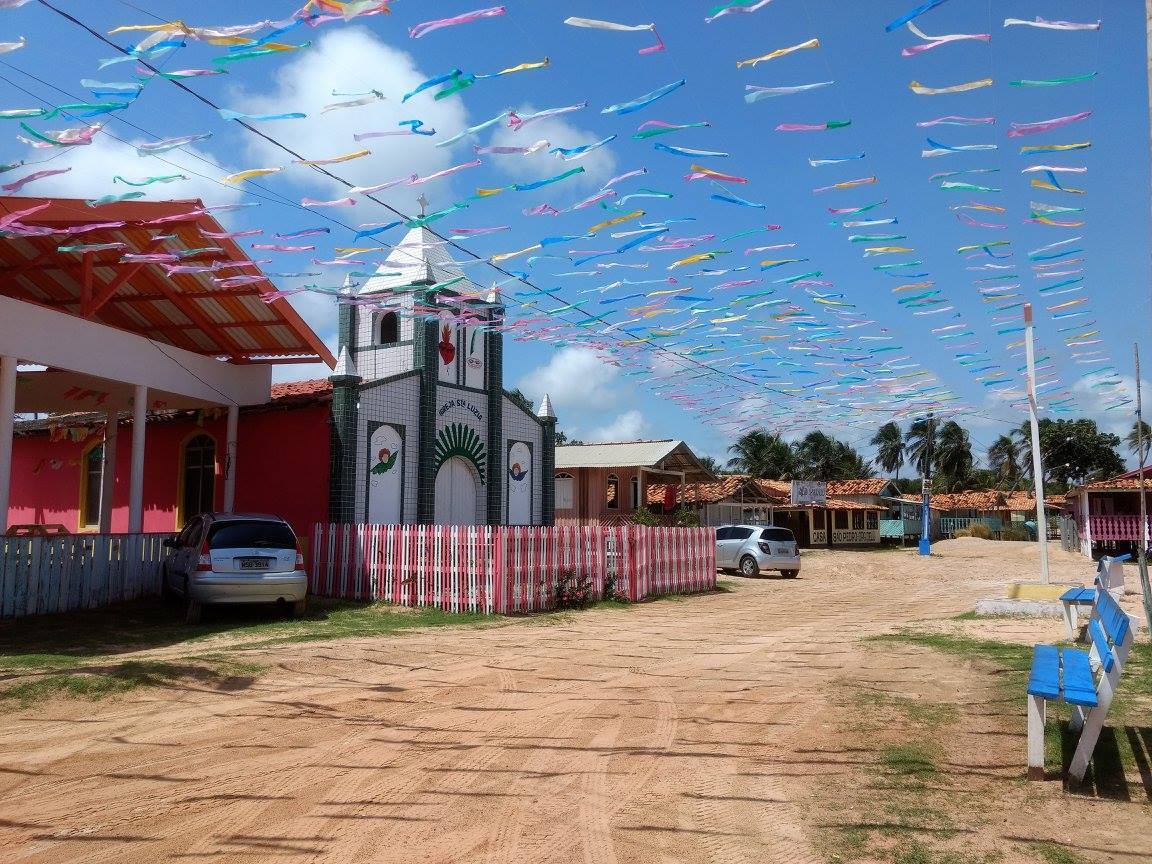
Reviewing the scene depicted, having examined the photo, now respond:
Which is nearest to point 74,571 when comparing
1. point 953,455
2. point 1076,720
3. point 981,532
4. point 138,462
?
point 138,462

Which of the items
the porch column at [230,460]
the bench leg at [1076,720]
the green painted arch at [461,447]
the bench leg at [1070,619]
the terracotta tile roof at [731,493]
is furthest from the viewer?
the terracotta tile roof at [731,493]

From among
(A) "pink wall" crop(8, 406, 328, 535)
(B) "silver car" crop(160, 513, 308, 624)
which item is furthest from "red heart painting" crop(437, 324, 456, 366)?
(B) "silver car" crop(160, 513, 308, 624)

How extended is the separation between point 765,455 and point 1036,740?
60.6 meters

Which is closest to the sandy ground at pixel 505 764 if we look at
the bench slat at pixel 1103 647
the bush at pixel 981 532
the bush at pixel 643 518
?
the bench slat at pixel 1103 647

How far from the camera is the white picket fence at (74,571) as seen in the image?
41.3ft

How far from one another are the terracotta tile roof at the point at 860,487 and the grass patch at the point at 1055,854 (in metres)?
51.9

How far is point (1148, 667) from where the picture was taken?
8.52 m

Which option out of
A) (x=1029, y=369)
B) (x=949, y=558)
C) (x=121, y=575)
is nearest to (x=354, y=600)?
(x=121, y=575)

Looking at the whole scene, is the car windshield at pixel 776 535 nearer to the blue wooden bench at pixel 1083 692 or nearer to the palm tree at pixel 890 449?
the blue wooden bench at pixel 1083 692

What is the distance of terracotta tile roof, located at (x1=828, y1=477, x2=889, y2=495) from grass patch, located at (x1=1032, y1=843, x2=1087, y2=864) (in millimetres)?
51949

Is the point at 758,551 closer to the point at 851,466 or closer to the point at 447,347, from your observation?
the point at 447,347

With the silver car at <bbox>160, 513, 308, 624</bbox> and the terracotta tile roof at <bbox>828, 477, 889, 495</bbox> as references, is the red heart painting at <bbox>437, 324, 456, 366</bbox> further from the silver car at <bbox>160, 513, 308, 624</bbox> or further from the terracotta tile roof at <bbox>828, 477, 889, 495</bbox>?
the terracotta tile roof at <bbox>828, 477, 889, 495</bbox>

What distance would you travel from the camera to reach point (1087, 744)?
17.0 ft

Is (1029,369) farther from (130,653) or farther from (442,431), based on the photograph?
(130,653)
